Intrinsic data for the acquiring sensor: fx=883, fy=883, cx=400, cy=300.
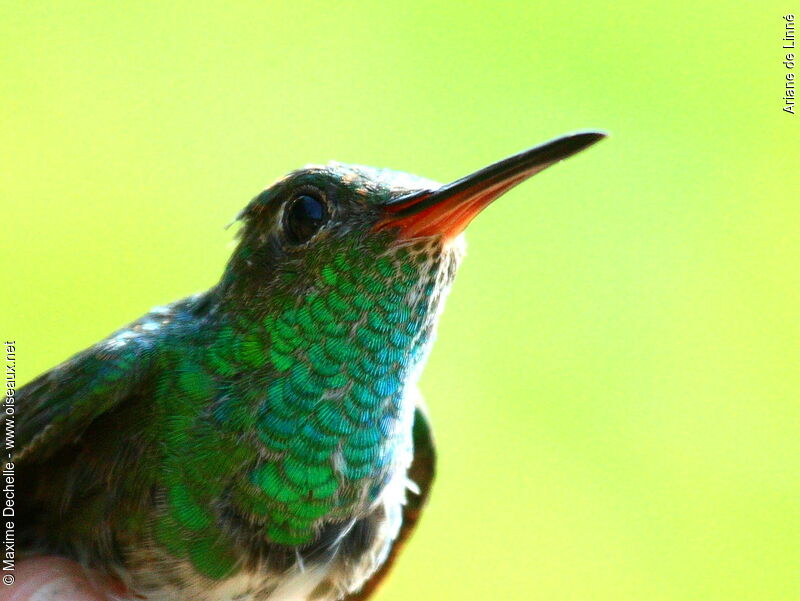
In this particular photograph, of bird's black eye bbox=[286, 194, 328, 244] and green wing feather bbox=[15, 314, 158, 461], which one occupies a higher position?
bird's black eye bbox=[286, 194, 328, 244]

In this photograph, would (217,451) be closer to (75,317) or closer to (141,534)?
(141,534)

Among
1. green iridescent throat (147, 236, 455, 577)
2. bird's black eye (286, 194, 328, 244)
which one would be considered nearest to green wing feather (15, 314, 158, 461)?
green iridescent throat (147, 236, 455, 577)

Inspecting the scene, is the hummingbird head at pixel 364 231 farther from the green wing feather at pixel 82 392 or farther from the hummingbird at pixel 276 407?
the green wing feather at pixel 82 392

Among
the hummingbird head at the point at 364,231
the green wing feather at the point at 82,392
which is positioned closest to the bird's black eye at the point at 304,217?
the hummingbird head at the point at 364,231

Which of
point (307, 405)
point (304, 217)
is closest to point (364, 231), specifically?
point (304, 217)

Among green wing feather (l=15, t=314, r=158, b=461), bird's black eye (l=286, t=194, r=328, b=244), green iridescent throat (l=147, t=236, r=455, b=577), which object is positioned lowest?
green iridescent throat (l=147, t=236, r=455, b=577)

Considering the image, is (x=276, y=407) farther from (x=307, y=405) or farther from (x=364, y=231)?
(x=364, y=231)

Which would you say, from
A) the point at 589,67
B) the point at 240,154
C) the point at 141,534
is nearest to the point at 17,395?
the point at 141,534

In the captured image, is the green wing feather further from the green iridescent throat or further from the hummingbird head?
the hummingbird head

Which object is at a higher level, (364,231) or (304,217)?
(304,217)
